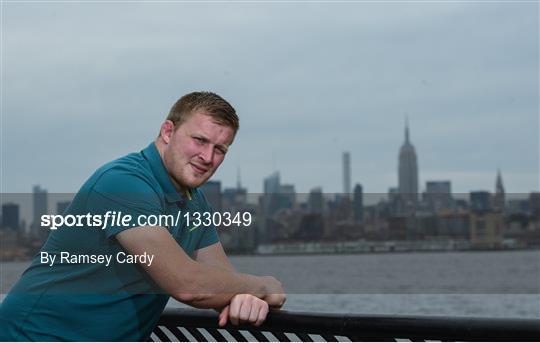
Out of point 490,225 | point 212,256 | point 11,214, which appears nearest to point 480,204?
point 490,225

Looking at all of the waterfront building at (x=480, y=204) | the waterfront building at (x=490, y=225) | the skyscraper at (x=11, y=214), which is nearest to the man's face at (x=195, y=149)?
the skyscraper at (x=11, y=214)

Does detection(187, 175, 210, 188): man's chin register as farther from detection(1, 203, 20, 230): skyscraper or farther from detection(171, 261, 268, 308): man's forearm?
detection(1, 203, 20, 230): skyscraper

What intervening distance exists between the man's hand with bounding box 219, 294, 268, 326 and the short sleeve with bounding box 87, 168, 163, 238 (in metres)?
0.26

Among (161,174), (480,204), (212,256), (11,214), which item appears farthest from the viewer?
(480,204)

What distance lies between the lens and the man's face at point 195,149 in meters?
2.23

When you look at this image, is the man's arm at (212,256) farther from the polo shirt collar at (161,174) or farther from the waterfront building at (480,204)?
the waterfront building at (480,204)

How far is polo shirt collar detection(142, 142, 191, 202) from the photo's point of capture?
2199 millimetres

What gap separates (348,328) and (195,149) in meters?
0.52

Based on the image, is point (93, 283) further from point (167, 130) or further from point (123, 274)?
point (167, 130)

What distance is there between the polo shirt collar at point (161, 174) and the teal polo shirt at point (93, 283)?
0.03 m

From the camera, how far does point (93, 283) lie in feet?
6.89

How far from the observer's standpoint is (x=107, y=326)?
2.10 metres

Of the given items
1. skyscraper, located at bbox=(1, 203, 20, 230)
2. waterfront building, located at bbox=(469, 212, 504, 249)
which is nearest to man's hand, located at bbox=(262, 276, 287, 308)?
skyscraper, located at bbox=(1, 203, 20, 230)

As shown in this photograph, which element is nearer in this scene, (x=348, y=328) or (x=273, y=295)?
(x=348, y=328)
